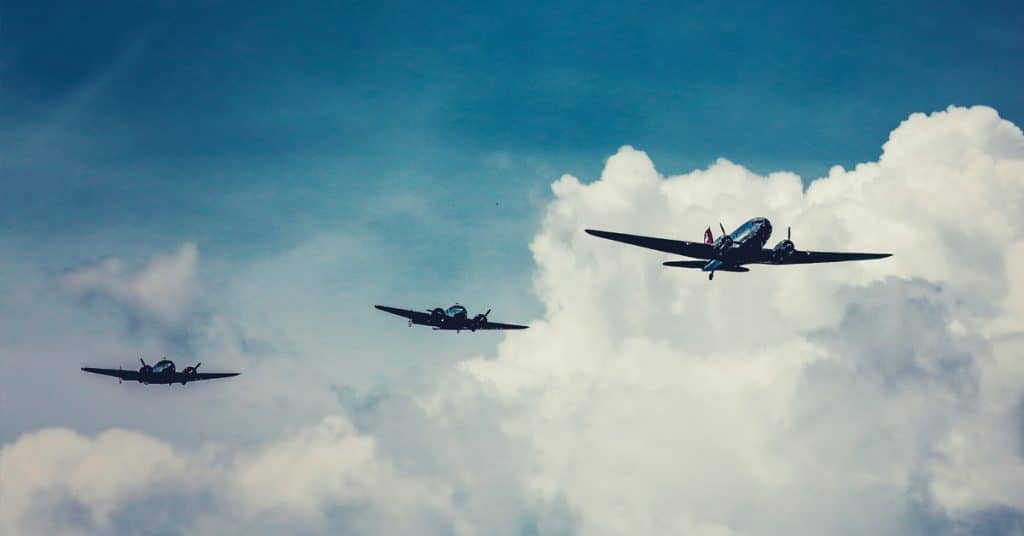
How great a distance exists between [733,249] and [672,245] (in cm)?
663

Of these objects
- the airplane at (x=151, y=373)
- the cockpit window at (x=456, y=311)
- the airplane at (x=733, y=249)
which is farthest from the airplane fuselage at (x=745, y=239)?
the airplane at (x=151, y=373)

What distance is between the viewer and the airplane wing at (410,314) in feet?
407

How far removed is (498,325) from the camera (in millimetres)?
132875

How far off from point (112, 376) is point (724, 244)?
9372cm

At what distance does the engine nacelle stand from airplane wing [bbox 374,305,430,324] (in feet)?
171

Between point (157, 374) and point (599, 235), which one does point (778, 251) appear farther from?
point (157, 374)

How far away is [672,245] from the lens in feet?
303

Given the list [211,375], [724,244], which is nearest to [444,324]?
[211,375]

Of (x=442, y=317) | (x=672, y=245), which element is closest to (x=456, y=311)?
(x=442, y=317)

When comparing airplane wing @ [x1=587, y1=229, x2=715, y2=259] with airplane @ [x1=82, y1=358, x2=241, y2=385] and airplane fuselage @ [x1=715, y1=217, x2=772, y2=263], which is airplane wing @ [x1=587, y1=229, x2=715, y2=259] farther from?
airplane @ [x1=82, y1=358, x2=241, y2=385]

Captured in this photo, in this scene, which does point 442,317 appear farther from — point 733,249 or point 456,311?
point 733,249

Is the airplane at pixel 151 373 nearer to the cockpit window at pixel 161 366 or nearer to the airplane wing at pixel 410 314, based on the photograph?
the cockpit window at pixel 161 366

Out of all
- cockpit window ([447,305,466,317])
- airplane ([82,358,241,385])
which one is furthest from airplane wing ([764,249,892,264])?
airplane ([82,358,241,385])

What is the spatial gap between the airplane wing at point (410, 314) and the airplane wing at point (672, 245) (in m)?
42.5
